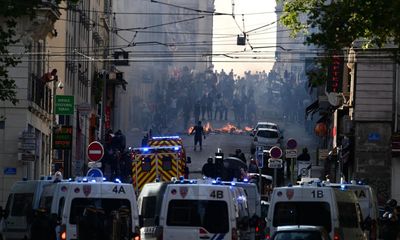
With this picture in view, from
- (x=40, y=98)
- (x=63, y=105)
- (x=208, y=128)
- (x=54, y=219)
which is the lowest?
(x=208, y=128)

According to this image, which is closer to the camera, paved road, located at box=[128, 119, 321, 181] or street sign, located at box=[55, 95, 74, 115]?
street sign, located at box=[55, 95, 74, 115]

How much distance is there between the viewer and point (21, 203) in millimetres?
38875

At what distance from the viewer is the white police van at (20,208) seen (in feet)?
125

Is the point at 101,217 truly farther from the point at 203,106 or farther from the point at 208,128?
the point at 203,106

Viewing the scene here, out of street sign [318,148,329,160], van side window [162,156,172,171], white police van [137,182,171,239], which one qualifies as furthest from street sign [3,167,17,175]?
street sign [318,148,329,160]

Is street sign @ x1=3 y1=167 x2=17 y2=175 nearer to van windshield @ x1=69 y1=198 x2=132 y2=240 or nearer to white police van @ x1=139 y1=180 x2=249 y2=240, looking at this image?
white police van @ x1=139 y1=180 x2=249 y2=240

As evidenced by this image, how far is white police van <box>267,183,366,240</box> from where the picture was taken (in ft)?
103

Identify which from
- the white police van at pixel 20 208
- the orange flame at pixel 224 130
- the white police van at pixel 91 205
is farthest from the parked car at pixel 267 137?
the white police van at pixel 91 205

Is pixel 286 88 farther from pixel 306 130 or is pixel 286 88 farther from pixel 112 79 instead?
pixel 112 79

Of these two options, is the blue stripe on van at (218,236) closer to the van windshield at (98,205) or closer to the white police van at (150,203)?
the van windshield at (98,205)

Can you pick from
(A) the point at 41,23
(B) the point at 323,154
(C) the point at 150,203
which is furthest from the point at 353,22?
(B) the point at 323,154

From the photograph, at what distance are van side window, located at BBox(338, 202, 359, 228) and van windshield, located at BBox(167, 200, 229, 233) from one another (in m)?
2.47

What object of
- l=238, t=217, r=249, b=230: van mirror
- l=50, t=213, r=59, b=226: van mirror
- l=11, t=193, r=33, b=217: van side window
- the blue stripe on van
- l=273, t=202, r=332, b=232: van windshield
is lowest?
l=11, t=193, r=33, b=217: van side window

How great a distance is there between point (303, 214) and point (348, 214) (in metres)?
1.05
